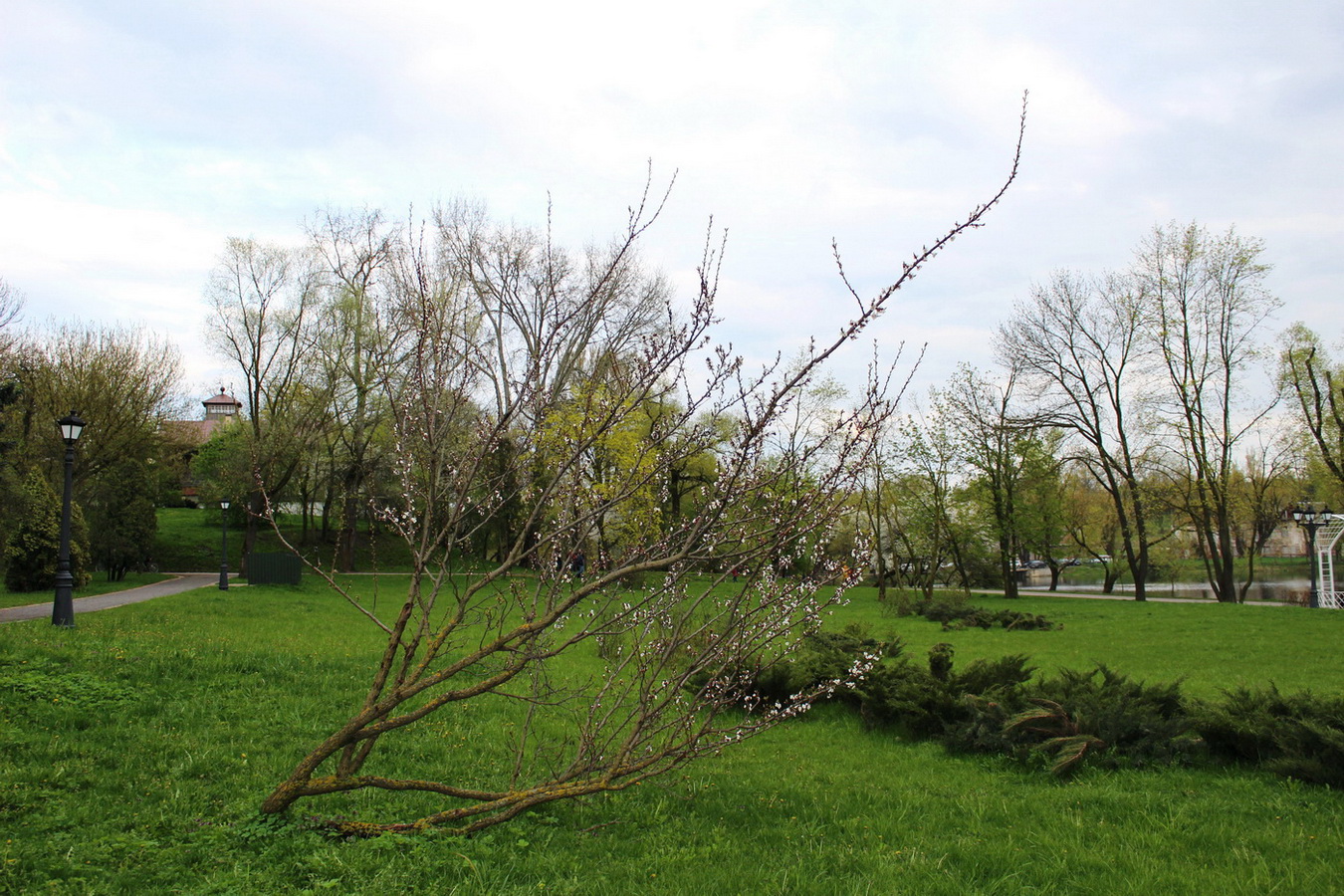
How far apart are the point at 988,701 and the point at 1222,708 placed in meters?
1.65

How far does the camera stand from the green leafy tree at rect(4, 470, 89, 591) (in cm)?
2022

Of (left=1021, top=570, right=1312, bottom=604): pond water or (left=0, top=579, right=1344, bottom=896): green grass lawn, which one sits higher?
(left=0, top=579, right=1344, bottom=896): green grass lawn

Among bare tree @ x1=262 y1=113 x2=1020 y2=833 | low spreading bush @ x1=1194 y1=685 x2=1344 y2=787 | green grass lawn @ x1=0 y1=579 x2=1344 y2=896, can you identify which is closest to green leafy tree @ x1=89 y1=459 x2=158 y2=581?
green grass lawn @ x1=0 y1=579 x2=1344 y2=896

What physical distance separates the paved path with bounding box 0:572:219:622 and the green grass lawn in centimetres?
770

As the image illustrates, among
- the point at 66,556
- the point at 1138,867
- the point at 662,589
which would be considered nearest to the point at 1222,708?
the point at 1138,867

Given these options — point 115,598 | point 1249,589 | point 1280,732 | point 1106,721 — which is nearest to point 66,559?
point 115,598

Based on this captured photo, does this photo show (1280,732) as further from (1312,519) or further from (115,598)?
(1312,519)

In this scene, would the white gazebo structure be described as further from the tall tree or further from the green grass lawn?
the green grass lawn

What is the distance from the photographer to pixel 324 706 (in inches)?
289

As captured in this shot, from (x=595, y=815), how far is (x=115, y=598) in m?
19.4

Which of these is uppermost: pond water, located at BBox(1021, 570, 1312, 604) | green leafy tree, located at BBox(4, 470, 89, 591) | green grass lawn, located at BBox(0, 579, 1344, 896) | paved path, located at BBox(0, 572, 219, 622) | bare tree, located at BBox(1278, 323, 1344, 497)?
bare tree, located at BBox(1278, 323, 1344, 497)

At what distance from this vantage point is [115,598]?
63.0ft

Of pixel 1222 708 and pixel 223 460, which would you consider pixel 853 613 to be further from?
pixel 223 460

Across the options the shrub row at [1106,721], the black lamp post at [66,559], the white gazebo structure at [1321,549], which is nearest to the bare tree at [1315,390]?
the white gazebo structure at [1321,549]
